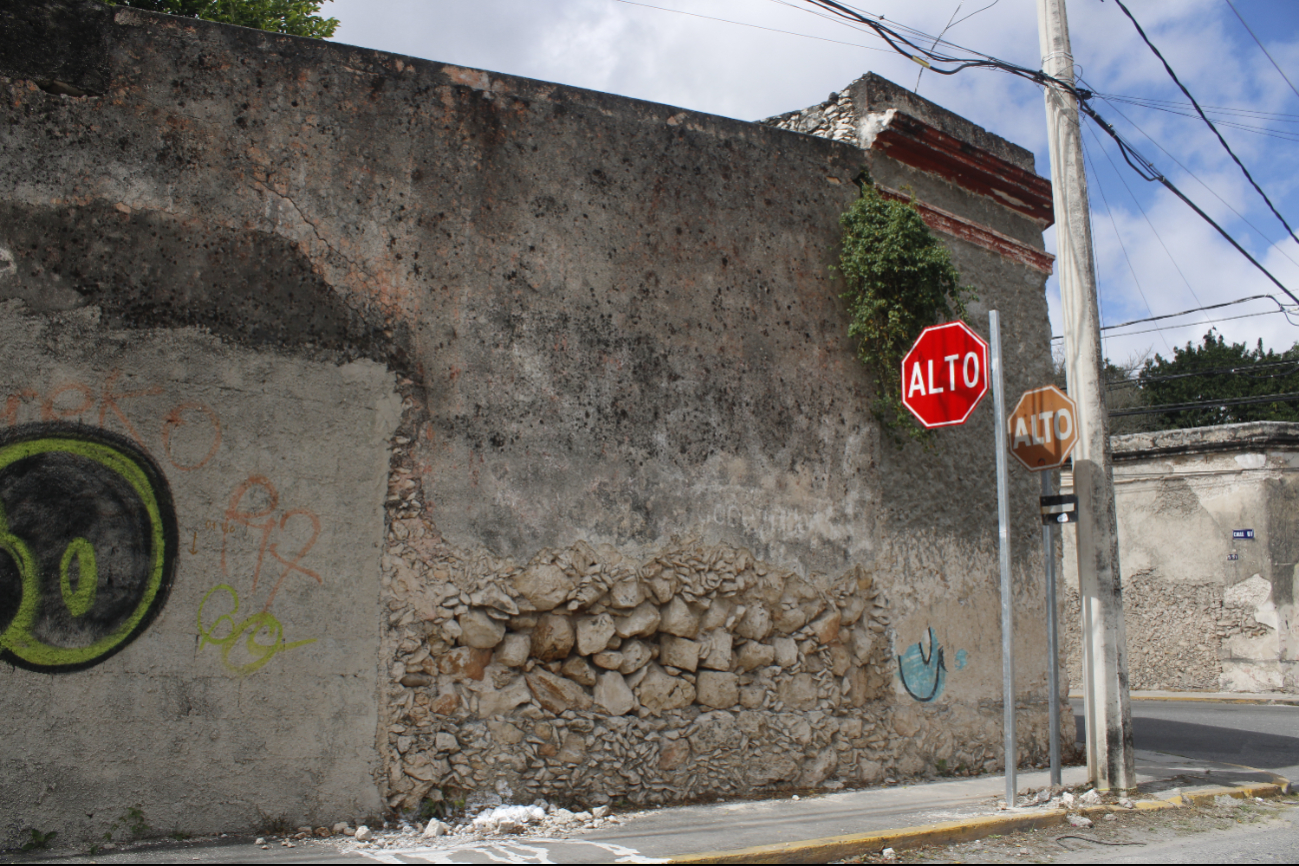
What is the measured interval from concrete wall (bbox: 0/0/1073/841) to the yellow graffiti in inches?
1.4

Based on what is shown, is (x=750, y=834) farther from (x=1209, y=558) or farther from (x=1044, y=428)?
(x=1209, y=558)

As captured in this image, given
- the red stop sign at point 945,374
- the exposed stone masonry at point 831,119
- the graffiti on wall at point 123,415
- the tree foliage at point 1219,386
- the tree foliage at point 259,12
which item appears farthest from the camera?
the tree foliage at point 1219,386

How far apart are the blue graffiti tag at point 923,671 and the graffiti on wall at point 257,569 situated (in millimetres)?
4325

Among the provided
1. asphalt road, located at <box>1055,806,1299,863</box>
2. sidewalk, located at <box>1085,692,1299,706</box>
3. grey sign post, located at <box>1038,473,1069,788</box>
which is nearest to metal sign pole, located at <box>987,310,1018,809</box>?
grey sign post, located at <box>1038,473,1069,788</box>

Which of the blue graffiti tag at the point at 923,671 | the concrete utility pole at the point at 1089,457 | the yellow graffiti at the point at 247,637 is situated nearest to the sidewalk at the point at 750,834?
the concrete utility pole at the point at 1089,457

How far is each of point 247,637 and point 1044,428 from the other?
5.70 m

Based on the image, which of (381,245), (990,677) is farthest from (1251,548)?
(381,245)

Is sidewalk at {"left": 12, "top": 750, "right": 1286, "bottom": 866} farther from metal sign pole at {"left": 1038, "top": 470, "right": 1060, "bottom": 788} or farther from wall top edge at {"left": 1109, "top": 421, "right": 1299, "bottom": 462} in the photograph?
wall top edge at {"left": 1109, "top": 421, "right": 1299, "bottom": 462}

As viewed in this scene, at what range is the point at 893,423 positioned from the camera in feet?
23.8

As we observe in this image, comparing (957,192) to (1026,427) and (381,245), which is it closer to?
(1026,427)

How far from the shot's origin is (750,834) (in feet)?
17.2

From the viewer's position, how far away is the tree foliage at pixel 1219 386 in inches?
1092

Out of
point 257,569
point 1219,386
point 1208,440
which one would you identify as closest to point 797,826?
point 257,569

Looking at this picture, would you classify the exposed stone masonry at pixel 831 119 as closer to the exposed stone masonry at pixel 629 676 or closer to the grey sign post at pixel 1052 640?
the grey sign post at pixel 1052 640
